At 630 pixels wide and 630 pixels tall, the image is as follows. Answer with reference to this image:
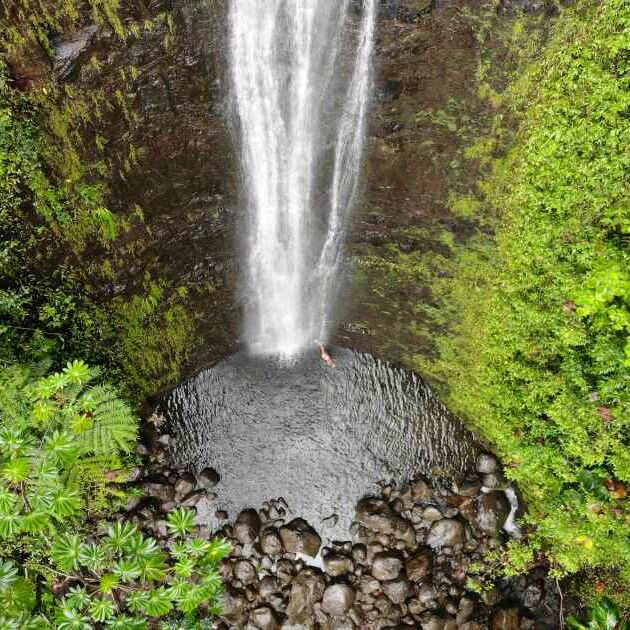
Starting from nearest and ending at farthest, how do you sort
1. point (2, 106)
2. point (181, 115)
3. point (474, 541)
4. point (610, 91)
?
point (610, 91) → point (2, 106) → point (181, 115) → point (474, 541)

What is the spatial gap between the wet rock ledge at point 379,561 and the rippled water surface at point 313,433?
0.96 ft

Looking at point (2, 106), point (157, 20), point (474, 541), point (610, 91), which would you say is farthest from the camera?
point (474, 541)

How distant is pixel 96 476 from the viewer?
24.5 feet

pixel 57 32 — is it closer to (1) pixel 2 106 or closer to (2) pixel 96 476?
(1) pixel 2 106

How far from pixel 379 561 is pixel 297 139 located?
7492 millimetres

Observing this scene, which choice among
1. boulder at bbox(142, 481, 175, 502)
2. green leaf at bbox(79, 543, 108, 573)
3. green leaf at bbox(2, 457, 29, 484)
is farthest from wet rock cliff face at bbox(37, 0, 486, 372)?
green leaf at bbox(79, 543, 108, 573)

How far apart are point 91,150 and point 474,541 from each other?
9.16 m

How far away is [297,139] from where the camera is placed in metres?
7.71

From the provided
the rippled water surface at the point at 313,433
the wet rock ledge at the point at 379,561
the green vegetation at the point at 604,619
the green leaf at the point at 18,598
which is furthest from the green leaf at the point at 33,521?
the green vegetation at the point at 604,619

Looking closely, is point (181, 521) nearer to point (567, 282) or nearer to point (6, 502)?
point (6, 502)

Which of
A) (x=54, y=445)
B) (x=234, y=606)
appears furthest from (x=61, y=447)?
(x=234, y=606)

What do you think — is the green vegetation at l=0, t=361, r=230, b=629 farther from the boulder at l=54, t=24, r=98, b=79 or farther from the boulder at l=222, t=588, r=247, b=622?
the boulder at l=222, t=588, r=247, b=622

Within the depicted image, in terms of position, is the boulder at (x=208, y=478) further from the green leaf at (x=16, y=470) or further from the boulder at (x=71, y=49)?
the boulder at (x=71, y=49)

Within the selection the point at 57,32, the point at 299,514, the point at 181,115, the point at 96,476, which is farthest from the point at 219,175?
the point at 299,514
